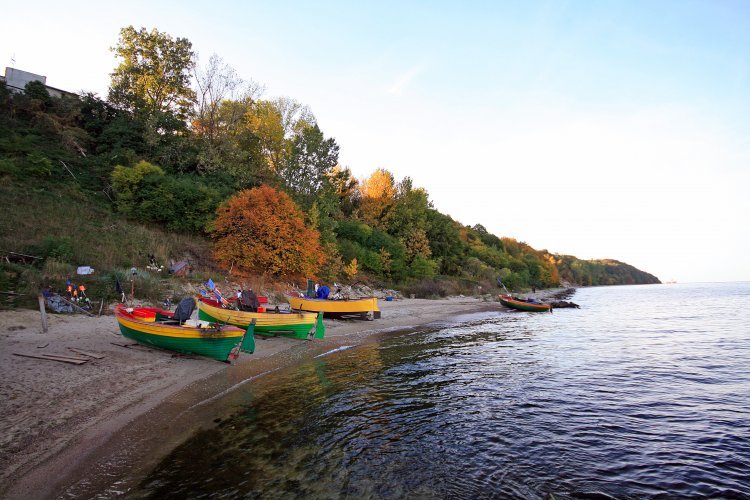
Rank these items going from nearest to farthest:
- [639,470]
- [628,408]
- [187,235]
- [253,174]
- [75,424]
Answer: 1. [639,470]
2. [75,424]
3. [628,408]
4. [187,235]
5. [253,174]

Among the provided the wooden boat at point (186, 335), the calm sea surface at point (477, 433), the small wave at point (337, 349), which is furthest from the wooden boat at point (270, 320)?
the calm sea surface at point (477, 433)

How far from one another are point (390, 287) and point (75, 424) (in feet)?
117

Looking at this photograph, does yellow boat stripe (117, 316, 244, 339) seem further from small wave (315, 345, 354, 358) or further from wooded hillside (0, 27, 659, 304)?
wooded hillside (0, 27, 659, 304)

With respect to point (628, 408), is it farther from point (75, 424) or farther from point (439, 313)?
point (439, 313)

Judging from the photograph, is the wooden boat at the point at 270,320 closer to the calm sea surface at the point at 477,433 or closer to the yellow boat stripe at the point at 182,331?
the calm sea surface at the point at 477,433

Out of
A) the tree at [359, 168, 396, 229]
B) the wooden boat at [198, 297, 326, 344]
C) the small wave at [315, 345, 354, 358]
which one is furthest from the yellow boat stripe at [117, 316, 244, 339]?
the tree at [359, 168, 396, 229]

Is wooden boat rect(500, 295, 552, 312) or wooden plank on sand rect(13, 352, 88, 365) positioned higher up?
wooden boat rect(500, 295, 552, 312)

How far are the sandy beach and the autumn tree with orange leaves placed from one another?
37.1ft

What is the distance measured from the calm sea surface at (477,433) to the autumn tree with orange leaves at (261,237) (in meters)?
14.2

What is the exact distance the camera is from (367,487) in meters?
5.64

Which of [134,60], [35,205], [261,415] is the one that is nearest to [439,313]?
[261,415]

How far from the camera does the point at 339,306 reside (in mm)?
23109

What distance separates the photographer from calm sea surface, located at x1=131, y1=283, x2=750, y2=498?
5.72m

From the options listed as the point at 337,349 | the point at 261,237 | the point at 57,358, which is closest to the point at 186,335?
the point at 57,358
